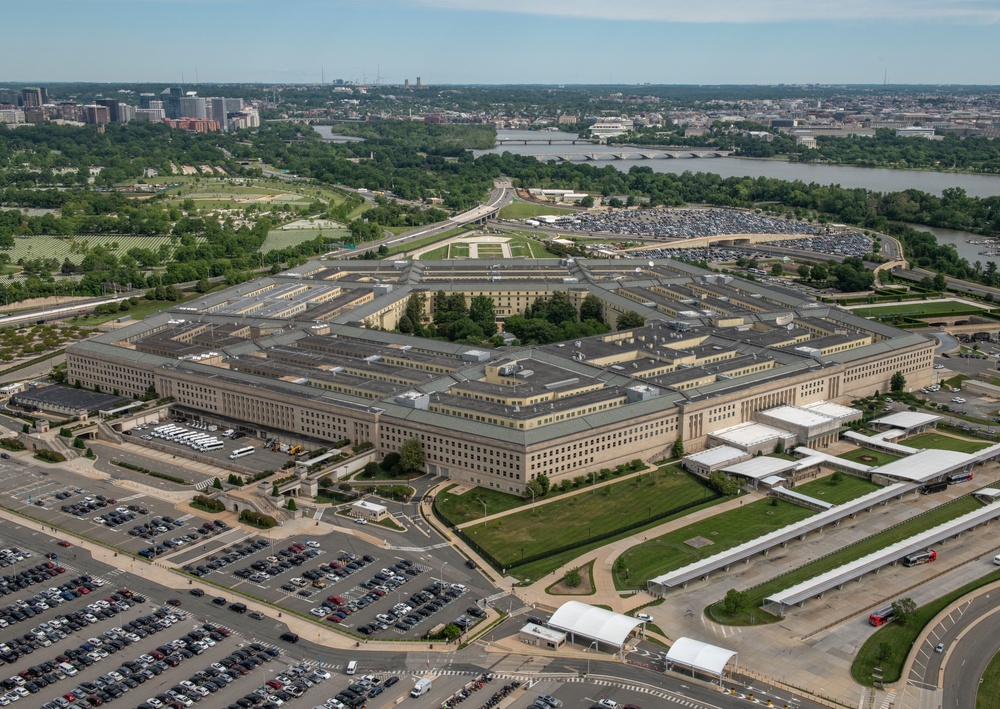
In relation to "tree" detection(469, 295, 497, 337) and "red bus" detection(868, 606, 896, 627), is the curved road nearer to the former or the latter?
"red bus" detection(868, 606, 896, 627)

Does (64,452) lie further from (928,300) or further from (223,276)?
(928,300)

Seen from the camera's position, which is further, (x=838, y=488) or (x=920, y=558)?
(x=838, y=488)

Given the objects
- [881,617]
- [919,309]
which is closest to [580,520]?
[881,617]

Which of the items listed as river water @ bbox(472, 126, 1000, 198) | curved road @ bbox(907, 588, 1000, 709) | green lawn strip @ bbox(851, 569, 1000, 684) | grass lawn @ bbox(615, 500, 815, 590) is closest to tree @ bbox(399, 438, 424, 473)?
grass lawn @ bbox(615, 500, 815, 590)

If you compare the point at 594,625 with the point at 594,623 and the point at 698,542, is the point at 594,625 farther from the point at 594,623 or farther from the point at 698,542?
the point at 698,542

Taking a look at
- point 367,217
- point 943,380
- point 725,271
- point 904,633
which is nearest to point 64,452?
point 904,633

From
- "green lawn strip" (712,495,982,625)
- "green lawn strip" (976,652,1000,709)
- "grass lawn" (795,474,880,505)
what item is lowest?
"green lawn strip" (976,652,1000,709)

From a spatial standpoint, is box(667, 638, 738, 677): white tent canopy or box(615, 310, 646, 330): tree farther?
box(615, 310, 646, 330): tree
